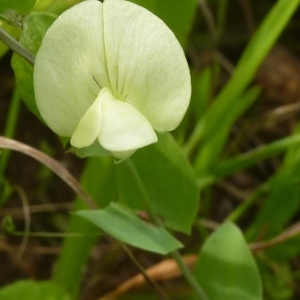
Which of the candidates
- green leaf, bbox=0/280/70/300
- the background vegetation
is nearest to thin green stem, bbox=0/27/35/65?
the background vegetation

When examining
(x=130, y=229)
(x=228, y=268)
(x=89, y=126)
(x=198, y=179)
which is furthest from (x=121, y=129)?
(x=198, y=179)

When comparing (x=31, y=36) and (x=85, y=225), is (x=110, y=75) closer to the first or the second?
(x=31, y=36)

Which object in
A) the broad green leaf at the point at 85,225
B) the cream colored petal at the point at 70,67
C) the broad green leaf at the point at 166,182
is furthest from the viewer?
the broad green leaf at the point at 85,225

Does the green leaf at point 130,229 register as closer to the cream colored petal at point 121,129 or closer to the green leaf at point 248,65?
the cream colored petal at point 121,129

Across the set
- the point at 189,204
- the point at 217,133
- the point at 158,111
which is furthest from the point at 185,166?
the point at 217,133

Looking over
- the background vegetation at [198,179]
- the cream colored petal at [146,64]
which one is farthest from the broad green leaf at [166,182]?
the cream colored petal at [146,64]
